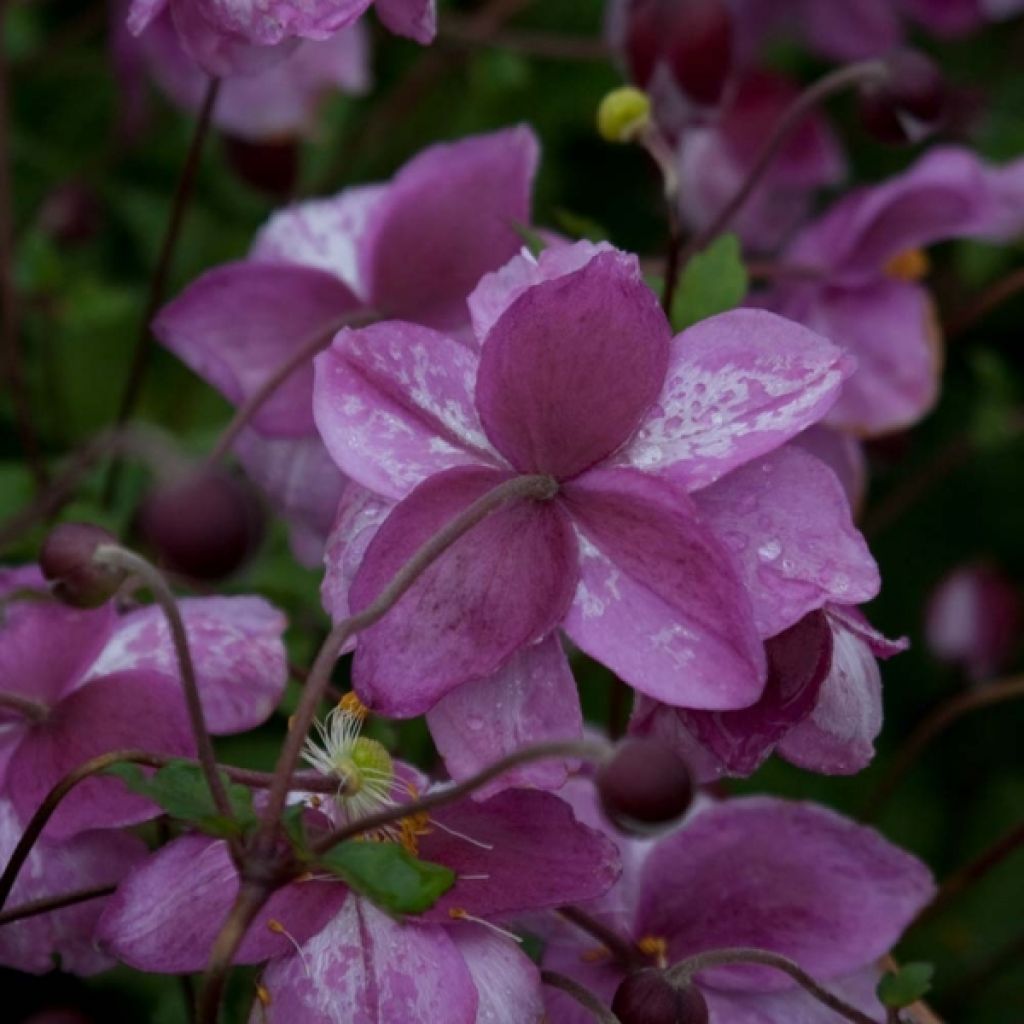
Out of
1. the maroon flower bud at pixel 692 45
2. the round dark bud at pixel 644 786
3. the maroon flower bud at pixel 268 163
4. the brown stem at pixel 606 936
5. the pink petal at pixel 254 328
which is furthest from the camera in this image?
the maroon flower bud at pixel 268 163

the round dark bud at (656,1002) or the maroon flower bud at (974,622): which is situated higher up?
the round dark bud at (656,1002)

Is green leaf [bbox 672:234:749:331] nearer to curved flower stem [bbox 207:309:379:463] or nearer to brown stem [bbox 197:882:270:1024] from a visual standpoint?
curved flower stem [bbox 207:309:379:463]

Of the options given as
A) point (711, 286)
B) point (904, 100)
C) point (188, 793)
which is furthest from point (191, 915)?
point (904, 100)

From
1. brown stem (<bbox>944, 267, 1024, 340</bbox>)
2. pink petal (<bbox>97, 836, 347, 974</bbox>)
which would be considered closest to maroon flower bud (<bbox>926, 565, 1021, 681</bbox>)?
brown stem (<bbox>944, 267, 1024, 340</bbox>)

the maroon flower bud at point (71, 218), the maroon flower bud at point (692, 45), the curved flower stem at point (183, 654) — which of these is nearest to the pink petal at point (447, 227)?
the maroon flower bud at point (692, 45)

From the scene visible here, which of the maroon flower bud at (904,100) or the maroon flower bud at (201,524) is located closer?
the maroon flower bud at (201,524)

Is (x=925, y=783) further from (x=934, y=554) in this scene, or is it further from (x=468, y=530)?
(x=468, y=530)

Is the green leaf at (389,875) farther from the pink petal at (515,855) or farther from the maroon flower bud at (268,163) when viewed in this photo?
the maroon flower bud at (268,163)
